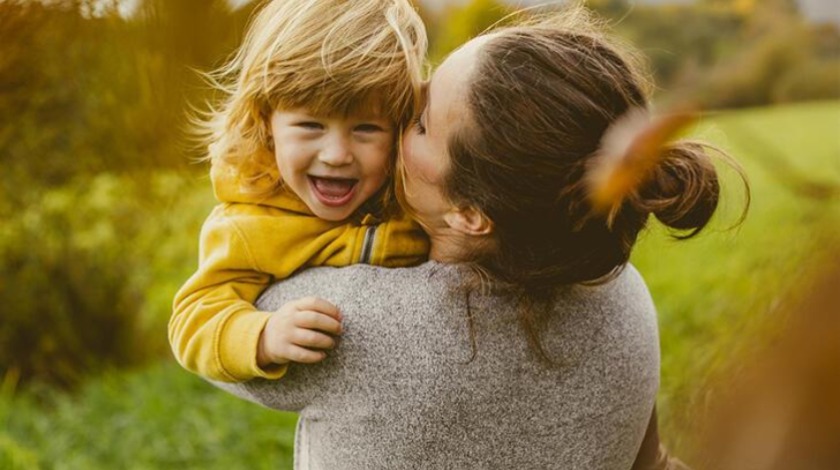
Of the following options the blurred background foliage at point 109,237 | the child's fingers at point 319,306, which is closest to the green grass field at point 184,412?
the blurred background foliage at point 109,237

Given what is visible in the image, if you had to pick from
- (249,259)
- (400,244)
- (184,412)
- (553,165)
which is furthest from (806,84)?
(184,412)

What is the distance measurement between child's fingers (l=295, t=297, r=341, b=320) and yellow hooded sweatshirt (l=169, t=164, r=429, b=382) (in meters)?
0.12

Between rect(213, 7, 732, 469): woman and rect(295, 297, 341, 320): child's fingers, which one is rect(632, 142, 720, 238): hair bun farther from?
rect(295, 297, 341, 320): child's fingers

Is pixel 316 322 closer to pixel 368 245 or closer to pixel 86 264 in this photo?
pixel 368 245

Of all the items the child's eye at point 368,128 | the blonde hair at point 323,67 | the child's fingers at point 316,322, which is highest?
the blonde hair at point 323,67

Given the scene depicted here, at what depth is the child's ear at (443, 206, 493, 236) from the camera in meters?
1.54

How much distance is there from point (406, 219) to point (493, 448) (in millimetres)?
417

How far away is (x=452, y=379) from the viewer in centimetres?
152

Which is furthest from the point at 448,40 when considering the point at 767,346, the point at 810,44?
the point at 767,346

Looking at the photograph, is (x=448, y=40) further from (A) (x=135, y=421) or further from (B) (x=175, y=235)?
(A) (x=135, y=421)

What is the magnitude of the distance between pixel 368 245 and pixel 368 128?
0.25 meters

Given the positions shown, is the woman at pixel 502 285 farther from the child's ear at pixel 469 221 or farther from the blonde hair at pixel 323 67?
the blonde hair at pixel 323 67

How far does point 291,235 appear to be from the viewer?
5.72 feet

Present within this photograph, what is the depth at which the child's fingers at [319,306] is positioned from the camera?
1.51 meters
